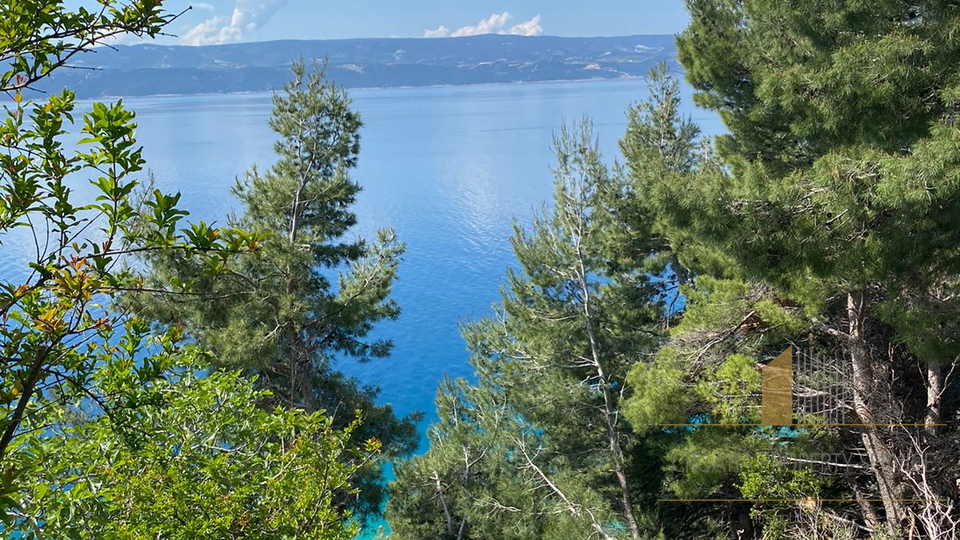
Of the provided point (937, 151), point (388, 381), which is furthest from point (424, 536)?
point (388, 381)

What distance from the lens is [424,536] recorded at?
979cm

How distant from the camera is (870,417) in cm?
565

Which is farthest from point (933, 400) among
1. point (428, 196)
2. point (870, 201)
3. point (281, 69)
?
point (281, 69)

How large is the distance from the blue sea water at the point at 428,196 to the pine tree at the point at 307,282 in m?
3.12

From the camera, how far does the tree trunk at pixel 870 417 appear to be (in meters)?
5.54

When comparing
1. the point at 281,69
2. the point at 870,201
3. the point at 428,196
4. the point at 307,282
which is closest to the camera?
the point at 870,201

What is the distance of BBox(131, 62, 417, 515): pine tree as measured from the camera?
861 cm

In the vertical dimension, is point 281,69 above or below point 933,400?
above

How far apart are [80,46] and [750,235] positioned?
12.4ft

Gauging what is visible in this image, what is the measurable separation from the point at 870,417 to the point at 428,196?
3196 cm

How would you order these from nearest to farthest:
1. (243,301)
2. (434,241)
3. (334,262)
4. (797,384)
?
(797,384)
(243,301)
(334,262)
(434,241)

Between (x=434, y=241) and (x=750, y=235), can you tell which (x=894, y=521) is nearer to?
(x=750, y=235)

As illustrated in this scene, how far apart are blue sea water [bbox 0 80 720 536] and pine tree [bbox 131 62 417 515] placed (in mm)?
3117

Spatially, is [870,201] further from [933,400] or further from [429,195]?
[429,195]
